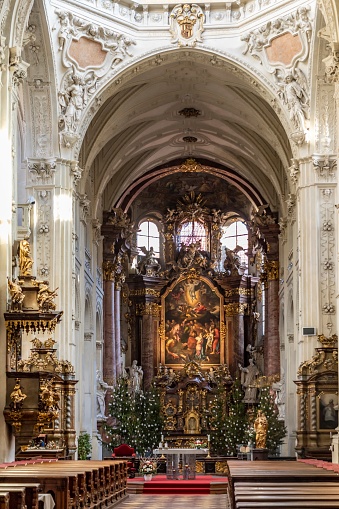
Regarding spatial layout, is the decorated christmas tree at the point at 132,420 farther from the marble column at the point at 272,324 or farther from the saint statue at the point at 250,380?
the marble column at the point at 272,324

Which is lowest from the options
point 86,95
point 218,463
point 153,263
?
point 218,463

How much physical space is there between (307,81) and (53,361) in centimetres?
923

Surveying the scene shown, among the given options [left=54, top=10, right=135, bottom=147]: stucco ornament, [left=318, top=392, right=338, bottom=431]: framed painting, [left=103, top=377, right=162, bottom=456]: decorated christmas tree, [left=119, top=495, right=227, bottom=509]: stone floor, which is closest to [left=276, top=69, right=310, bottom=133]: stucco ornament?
[left=54, top=10, right=135, bottom=147]: stucco ornament

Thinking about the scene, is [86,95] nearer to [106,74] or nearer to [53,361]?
[106,74]

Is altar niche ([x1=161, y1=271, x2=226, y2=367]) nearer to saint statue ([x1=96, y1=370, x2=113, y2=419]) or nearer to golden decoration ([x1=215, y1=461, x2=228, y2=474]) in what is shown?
saint statue ([x1=96, y1=370, x2=113, y2=419])

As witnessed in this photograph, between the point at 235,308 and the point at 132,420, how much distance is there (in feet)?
31.7

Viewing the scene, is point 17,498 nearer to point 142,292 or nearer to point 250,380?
point 250,380

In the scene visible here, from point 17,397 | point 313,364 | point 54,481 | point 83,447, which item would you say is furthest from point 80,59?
point 54,481

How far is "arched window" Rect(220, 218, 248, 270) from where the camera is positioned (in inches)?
1735

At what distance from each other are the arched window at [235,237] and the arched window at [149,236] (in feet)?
9.24

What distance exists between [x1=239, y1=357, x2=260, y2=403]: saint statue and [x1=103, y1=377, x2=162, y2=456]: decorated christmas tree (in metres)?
3.62

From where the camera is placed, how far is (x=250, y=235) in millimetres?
43312

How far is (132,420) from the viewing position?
34.4 metres

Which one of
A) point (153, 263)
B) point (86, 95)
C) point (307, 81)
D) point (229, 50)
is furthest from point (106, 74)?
point (153, 263)
